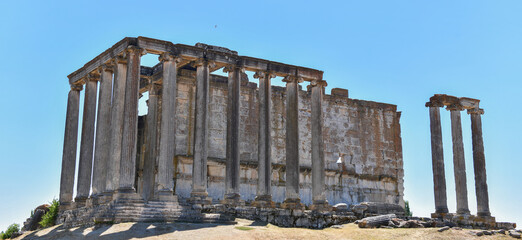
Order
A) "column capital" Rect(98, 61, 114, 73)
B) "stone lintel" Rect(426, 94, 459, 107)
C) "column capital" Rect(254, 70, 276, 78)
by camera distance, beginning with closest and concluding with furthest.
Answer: "column capital" Rect(98, 61, 114, 73), "column capital" Rect(254, 70, 276, 78), "stone lintel" Rect(426, 94, 459, 107)

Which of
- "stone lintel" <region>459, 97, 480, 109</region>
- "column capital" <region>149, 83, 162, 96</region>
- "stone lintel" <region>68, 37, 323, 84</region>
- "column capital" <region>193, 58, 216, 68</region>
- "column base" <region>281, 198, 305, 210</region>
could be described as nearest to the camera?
"stone lintel" <region>68, 37, 323, 84</region>

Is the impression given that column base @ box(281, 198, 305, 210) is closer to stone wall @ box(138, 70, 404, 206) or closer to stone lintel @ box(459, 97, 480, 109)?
stone wall @ box(138, 70, 404, 206)

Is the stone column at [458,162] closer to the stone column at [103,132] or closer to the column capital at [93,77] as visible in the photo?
the stone column at [103,132]

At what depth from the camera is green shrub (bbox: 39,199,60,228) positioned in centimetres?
2956

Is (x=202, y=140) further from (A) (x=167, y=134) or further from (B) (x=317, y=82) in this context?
(B) (x=317, y=82)

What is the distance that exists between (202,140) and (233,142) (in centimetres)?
162

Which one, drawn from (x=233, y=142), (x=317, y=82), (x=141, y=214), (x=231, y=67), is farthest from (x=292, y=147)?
(x=141, y=214)

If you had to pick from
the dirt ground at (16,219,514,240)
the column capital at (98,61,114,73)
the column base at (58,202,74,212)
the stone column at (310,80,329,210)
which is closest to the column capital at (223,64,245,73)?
the stone column at (310,80,329,210)

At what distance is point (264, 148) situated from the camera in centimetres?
2945

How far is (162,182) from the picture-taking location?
84.9ft

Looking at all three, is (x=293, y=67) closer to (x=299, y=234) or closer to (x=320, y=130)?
(x=320, y=130)

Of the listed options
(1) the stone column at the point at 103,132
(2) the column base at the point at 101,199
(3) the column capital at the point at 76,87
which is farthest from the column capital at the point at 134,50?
(3) the column capital at the point at 76,87

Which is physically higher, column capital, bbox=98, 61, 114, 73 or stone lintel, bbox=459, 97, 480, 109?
column capital, bbox=98, 61, 114, 73

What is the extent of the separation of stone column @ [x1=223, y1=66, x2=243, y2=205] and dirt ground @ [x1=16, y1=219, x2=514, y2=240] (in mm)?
2185
